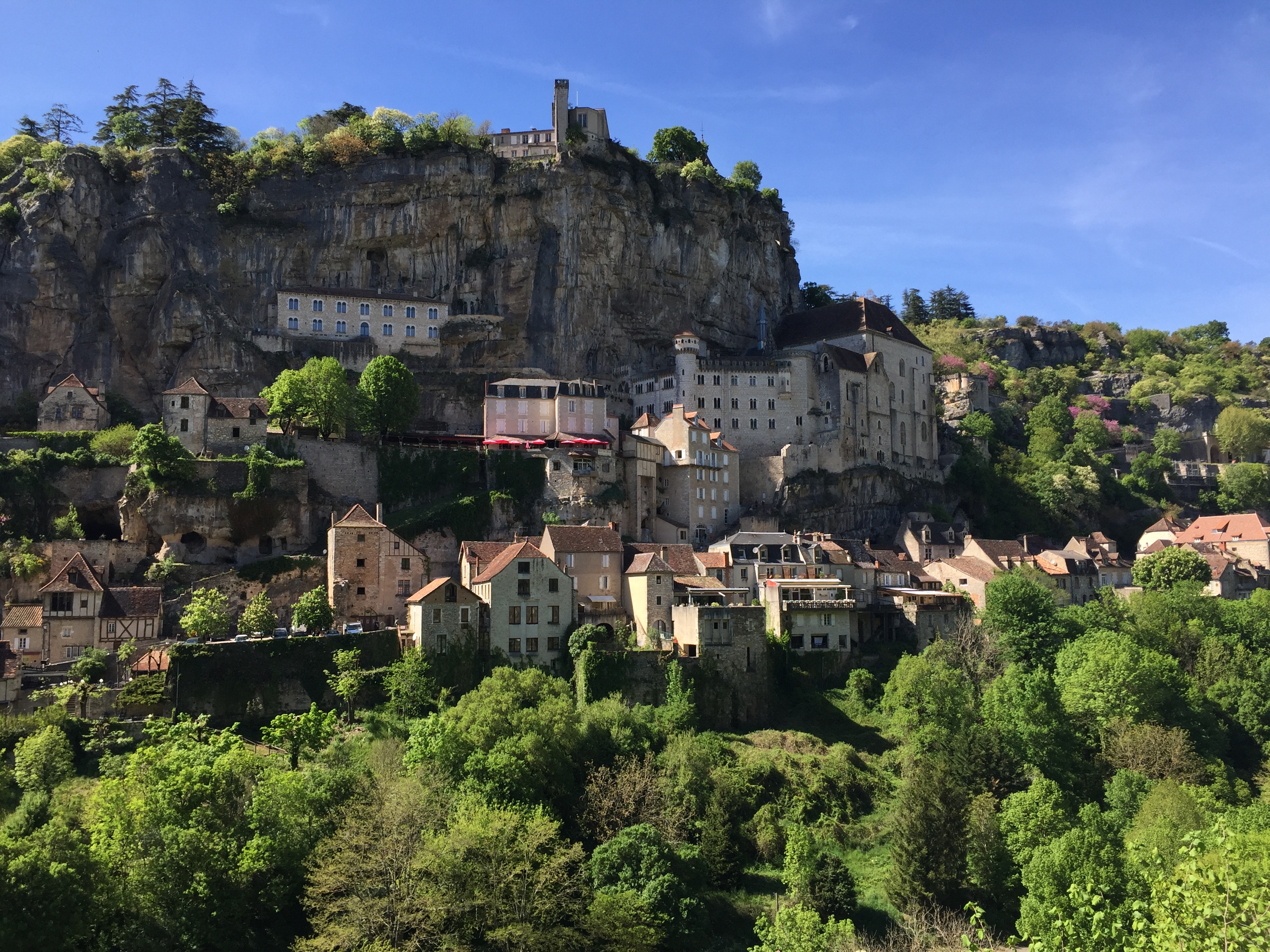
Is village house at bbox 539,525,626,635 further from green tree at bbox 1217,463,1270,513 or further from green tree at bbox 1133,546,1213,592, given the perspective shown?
green tree at bbox 1217,463,1270,513

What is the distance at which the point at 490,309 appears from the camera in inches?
3246

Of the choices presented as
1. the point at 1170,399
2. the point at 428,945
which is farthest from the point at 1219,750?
the point at 1170,399

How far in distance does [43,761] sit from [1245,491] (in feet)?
291

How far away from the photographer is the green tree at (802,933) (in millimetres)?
32656

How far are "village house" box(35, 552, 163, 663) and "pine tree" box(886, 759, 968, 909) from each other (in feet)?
109

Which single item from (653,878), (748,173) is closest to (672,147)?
(748,173)

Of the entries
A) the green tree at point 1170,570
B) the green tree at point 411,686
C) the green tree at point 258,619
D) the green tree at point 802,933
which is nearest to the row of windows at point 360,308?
the green tree at point 258,619

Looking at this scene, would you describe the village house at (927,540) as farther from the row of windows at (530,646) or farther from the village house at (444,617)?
the village house at (444,617)

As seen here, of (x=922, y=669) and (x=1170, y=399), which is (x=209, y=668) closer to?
(x=922, y=669)

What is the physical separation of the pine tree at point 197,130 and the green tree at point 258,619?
4444 cm

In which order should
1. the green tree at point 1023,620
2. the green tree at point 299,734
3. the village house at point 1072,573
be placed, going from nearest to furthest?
1. the green tree at point 299,734
2. the green tree at point 1023,620
3. the village house at point 1072,573

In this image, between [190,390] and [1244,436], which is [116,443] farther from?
[1244,436]

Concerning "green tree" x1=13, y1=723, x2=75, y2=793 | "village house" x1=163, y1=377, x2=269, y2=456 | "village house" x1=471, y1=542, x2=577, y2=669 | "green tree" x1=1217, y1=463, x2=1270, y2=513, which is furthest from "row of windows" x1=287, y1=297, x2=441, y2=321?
"green tree" x1=1217, y1=463, x2=1270, y2=513

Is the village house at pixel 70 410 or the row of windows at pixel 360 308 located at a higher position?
the row of windows at pixel 360 308
